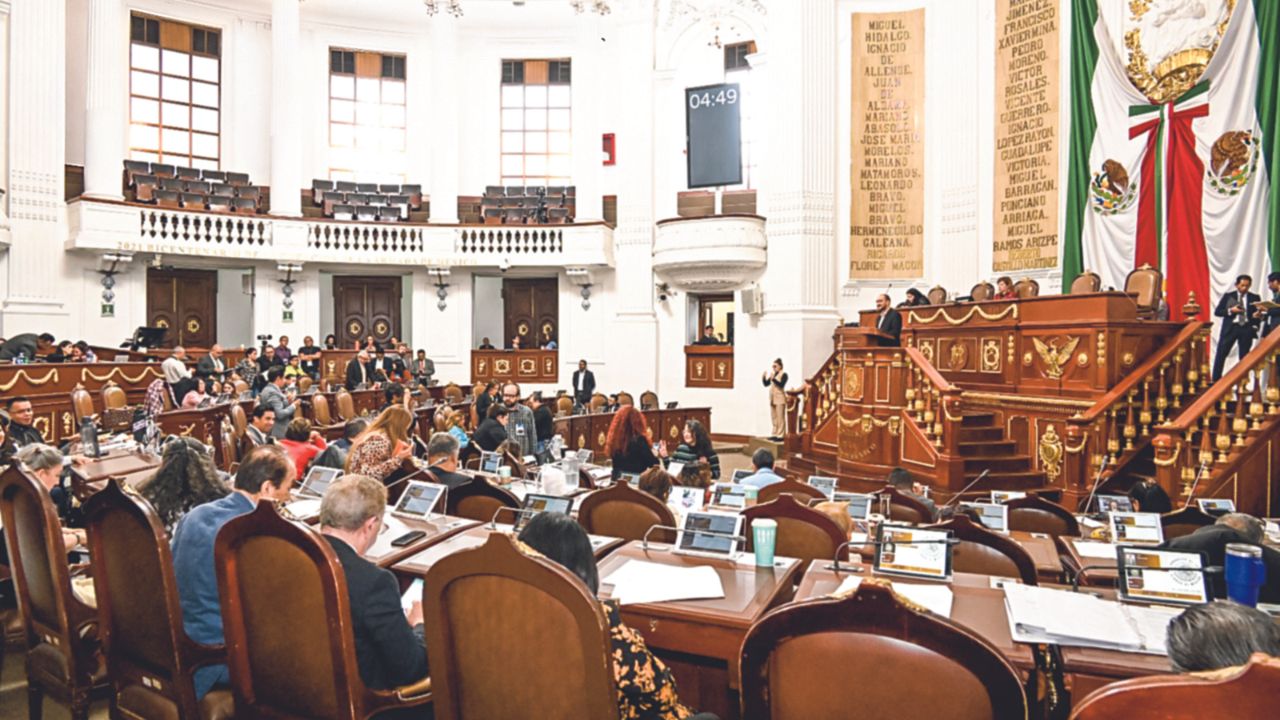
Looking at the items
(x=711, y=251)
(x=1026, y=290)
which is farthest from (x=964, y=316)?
(x=711, y=251)

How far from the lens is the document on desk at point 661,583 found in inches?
101

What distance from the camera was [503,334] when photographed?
60.5 ft

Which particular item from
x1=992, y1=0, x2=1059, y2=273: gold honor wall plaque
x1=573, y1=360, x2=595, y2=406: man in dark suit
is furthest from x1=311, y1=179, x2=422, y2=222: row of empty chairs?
x1=992, y1=0, x2=1059, y2=273: gold honor wall plaque

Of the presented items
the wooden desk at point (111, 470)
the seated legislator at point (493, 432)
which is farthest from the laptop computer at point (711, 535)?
the seated legislator at point (493, 432)

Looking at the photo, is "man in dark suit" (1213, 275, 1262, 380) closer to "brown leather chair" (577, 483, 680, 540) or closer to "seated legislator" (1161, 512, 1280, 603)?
"seated legislator" (1161, 512, 1280, 603)

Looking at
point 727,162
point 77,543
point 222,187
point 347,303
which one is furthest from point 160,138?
point 77,543

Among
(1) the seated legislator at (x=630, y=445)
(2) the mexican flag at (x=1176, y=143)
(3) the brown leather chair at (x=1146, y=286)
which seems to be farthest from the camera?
(2) the mexican flag at (x=1176, y=143)

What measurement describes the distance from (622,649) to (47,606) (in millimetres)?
2365

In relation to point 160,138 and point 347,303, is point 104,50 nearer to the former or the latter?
point 160,138

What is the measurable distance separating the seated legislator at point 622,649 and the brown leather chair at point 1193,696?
103cm

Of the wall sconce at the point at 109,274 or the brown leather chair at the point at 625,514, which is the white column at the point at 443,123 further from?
the brown leather chair at the point at 625,514

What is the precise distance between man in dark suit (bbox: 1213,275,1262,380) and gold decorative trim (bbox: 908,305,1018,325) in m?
1.96

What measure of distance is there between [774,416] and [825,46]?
6736mm

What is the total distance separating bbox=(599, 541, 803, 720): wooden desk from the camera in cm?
242
